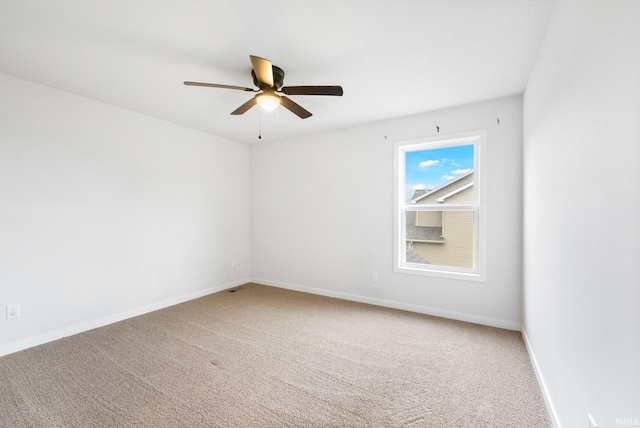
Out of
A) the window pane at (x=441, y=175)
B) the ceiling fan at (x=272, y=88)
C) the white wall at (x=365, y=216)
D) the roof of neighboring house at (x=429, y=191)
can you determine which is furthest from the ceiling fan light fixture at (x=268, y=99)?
the roof of neighboring house at (x=429, y=191)

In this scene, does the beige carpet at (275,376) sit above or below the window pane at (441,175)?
below

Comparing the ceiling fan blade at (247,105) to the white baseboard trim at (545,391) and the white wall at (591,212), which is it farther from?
the white baseboard trim at (545,391)

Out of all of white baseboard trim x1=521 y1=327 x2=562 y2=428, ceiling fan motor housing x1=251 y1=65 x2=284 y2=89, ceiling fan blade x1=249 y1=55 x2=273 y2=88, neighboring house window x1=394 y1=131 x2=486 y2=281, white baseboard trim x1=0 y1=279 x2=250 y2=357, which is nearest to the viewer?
white baseboard trim x1=521 y1=327 x2=562 y2=428

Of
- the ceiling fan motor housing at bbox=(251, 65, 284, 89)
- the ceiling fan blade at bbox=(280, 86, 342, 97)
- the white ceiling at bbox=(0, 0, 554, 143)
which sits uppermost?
the white ceiling at bbox=(0, 0, 554, 143)

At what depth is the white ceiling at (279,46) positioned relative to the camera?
162 centimetres

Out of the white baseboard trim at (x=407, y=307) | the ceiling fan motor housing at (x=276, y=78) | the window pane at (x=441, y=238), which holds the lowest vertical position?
the white baseboard trim at (x=407, y=307)

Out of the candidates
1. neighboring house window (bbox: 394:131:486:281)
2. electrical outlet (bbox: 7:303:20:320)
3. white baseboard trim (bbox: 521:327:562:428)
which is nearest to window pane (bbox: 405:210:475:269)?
neighboring house window (bbox: 394:131:486:281)

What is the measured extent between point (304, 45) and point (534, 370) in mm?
3049

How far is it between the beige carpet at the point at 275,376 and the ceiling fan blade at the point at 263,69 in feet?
7.43

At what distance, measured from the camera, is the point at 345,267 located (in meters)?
3.86

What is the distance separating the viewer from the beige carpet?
5.34ft

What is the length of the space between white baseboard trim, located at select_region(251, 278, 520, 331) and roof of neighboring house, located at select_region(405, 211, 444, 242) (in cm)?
86

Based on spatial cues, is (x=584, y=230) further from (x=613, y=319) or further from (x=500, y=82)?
(x=500, y=82)

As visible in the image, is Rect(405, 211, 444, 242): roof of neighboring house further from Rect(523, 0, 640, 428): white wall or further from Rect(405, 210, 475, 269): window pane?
Rect(523, 0, 640, 428): white wall
